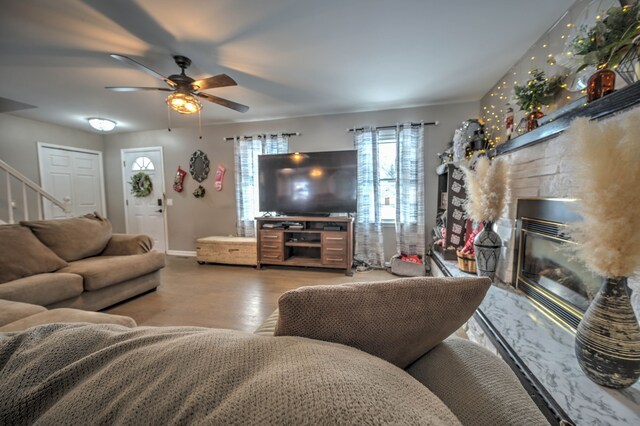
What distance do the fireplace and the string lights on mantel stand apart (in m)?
0.75

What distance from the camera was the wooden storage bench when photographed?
3.63 meters

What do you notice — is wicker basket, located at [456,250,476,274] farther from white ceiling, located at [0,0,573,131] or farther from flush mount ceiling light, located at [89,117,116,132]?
flush mount ceiling light, located at [89,117,116,132]

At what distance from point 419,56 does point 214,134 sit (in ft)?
11.5

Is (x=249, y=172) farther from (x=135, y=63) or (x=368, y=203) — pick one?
(x=135, y=63)

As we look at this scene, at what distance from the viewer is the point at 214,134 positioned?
4188 mm

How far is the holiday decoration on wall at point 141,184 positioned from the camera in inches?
179

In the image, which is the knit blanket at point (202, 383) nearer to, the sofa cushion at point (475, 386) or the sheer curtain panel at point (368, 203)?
the sofa cushion at point (475, 386)

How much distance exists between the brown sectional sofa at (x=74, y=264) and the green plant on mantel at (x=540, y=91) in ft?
12.5

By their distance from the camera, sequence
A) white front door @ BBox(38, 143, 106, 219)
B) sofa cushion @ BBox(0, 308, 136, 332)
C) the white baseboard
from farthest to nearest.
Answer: the white baseboard < white front door @ BBox(38, 143, 106, 219) < sofa cushion @ BBox(0, 308, 136, 332)

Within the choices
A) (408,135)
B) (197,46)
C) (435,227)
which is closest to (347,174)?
(408,135)

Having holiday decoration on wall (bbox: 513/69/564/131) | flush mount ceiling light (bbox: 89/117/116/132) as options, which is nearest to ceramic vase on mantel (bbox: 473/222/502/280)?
holiday decoration on wall (bbox: 513/69/564/131)

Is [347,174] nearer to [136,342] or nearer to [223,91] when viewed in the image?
[223,91]

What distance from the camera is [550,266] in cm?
154

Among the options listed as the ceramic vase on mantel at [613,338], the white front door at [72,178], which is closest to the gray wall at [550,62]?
the ceramic vase on mantel at [613,338]
